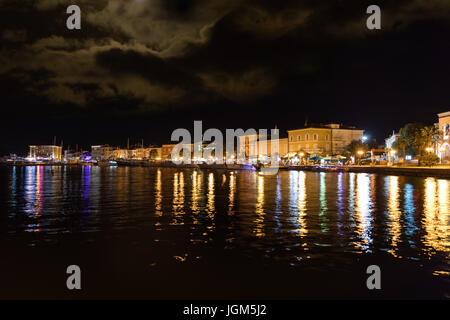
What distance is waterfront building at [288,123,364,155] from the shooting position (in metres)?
99.5

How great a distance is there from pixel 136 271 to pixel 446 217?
12.7 m

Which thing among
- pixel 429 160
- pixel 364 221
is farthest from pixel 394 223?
pixel 429 160

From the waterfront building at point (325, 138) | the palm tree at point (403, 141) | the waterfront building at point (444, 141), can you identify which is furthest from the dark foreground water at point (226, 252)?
the waterfront building at point (325, 138)

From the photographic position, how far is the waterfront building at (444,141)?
62.7m

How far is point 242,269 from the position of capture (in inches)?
317

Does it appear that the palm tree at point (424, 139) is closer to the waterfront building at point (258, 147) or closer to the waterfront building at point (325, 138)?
the waterfront building at point (325, 138)

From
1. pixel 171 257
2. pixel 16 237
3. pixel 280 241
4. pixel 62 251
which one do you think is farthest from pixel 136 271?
pixel 16 237

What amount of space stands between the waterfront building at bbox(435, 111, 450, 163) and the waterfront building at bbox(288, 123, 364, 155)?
115 feet

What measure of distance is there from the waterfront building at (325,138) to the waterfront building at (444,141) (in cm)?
3498

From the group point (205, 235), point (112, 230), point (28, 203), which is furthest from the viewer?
point (28, 203)

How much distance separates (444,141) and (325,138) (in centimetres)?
3854

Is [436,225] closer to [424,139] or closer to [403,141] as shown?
[424,139]

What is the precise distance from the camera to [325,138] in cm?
10012

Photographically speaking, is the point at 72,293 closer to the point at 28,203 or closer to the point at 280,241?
the point at 280,241
